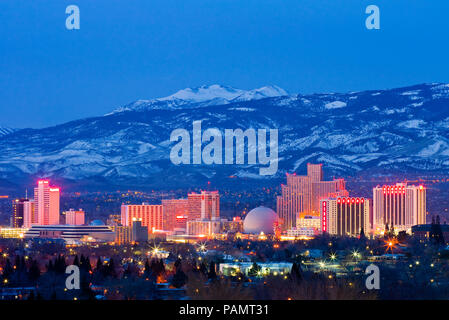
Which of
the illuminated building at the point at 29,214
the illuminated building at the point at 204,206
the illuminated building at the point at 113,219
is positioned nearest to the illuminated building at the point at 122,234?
the illuminated building at the point at 113,219

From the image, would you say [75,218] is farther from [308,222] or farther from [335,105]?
[335,105]

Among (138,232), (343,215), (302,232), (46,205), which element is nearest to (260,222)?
(302,232)

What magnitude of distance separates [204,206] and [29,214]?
1726 centimetres

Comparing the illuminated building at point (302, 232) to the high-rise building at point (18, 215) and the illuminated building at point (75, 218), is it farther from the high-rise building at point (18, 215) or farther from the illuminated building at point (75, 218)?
the high-rise building at point (18, 215)

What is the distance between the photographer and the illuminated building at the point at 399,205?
126000 millimetres

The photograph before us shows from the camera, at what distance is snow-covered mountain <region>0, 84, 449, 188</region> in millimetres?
164000

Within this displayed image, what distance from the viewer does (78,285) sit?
4503cm

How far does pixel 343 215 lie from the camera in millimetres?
117188

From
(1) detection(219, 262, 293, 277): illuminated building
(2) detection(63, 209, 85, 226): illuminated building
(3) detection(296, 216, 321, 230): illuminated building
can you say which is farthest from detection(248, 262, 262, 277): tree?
(2) detection(63, 209, 85, 226): illuminated building

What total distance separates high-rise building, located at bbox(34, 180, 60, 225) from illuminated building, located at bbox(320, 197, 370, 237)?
26.1 metres

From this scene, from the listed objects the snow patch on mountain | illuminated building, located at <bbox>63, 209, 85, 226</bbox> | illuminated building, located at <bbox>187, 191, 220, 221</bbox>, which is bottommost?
illuminated building, located at <bbox>63, 209, 85, 226</bbox>

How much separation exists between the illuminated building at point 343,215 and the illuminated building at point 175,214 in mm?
17237

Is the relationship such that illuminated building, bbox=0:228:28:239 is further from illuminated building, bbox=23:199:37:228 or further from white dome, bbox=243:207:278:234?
white dome, bbox=243:207:278:234
